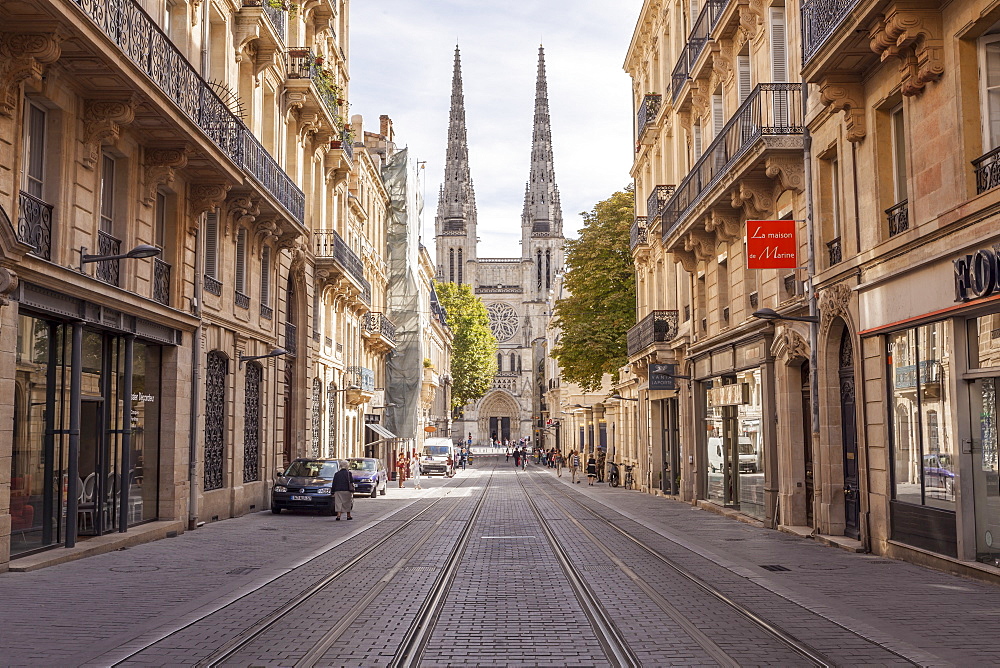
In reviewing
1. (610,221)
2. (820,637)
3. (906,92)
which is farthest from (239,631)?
(610,221)

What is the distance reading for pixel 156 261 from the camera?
1805 cm

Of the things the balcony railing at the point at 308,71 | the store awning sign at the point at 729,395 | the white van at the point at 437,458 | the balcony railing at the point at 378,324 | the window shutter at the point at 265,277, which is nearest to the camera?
the store awning sign at the point at 729,395

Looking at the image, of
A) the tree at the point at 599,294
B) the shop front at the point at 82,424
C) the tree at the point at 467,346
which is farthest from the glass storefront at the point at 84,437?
the tree at the point at 467,346

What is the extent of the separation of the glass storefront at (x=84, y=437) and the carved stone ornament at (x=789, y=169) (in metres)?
11.7

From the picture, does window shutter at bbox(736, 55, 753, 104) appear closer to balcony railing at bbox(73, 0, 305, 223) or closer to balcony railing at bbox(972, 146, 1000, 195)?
balcony railing at bbox(73, 0, 305, 223)

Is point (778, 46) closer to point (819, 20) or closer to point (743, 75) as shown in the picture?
point (743, 75)

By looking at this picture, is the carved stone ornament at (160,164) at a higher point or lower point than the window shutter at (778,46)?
lower

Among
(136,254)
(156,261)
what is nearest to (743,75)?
(156,261)

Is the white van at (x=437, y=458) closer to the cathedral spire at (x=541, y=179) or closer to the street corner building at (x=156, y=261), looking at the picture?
the street corner building at (x=156, y=261)

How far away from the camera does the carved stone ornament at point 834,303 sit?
51.2 ft

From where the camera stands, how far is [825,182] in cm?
1731

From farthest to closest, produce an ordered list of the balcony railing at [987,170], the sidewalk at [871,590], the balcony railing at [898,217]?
the balcony railing at [898,217]
the balcony railing at [987,170]
the sidewalk at [871,590]

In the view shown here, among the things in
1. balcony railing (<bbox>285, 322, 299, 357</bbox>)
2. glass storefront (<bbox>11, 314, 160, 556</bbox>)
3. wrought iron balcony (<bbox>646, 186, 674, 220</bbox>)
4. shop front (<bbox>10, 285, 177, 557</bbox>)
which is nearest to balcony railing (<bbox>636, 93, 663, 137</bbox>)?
wrought iron balcony (<bbox>646, 186, 674, 220</bbox>)

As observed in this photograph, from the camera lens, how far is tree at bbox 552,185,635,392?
40062 mm
